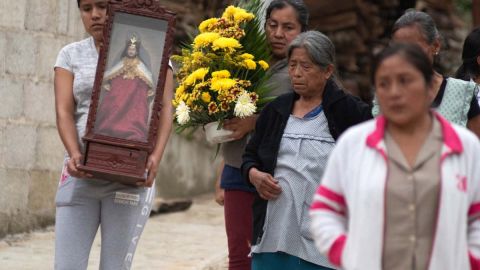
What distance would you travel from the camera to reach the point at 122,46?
6219 mm

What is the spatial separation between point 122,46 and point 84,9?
0.32 m

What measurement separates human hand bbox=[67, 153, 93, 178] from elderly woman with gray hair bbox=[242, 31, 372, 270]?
802mm

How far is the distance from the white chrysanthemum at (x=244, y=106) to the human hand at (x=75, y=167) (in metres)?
0.95

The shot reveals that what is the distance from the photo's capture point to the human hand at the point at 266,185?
5996mm

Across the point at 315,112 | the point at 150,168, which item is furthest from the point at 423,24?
the point at 150,168

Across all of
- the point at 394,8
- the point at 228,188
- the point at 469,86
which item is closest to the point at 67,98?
the point at 228,188

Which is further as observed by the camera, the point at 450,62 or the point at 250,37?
the point at 450,62

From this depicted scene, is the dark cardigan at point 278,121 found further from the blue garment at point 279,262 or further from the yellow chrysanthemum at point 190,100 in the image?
the yellow chrysanthemum at point 190,100

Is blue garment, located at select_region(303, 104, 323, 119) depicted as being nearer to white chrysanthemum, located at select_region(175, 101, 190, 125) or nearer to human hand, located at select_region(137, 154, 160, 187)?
human hand, located at select_region(137, 154, 160, 187)

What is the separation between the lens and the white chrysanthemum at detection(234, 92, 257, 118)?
6.58 m

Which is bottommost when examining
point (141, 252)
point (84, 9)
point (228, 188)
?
point (141, 252)

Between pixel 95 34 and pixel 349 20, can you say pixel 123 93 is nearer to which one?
pixel 95 34

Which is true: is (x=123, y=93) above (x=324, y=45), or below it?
below

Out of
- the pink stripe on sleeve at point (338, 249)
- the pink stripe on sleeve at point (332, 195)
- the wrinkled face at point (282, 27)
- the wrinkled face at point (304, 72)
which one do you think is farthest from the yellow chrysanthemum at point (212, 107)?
the pink stripe on sleeve at point (338, 249)
